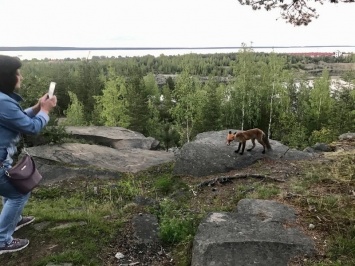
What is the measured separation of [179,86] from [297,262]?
133 feet

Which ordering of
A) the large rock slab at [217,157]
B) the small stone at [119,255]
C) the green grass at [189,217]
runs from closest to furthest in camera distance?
the green grass at [189,217] < the small stone at [119,255] < the large rock slab at [217,157]

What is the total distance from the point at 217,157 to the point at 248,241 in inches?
245

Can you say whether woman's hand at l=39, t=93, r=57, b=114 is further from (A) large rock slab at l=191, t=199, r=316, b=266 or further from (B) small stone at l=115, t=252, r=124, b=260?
(A) large rock slab at l=191, t=199, r=316, b=266

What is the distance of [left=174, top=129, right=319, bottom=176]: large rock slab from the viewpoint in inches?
404

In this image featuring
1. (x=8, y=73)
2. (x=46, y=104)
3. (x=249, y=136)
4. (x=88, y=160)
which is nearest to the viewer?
(x=8, y=73)

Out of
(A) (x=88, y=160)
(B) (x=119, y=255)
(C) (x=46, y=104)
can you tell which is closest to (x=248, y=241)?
(B) (x=119, y=255)

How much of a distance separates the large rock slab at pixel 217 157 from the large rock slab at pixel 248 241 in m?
4.99

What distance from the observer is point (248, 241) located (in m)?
4.31

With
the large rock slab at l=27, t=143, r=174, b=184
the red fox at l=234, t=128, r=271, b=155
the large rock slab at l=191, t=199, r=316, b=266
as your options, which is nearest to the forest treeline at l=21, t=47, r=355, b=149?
the large rock slab at l=27, t=143, r=174, b=184

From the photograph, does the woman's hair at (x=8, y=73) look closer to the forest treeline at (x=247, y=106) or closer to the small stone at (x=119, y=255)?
the small stone at (x=119, y=255)

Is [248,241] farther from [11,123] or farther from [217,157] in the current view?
[217,157]

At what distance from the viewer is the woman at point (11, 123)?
153 inches

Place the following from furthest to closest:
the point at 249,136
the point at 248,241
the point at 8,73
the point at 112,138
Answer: the point at 112,138
the point at 249,136
the point at 248,241
the point at 8,73

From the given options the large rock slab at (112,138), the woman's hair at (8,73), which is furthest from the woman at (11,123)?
the large rock slab at (112,138)
